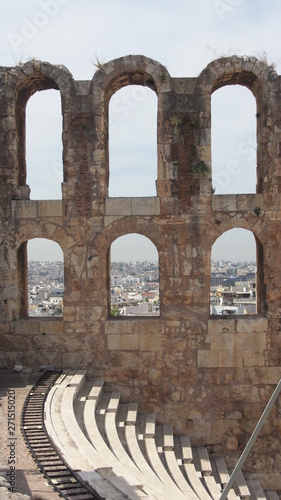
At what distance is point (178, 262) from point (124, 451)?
4.65 meters

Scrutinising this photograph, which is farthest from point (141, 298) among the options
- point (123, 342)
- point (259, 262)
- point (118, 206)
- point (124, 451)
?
point (124, 451)

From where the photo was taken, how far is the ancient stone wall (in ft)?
39.9

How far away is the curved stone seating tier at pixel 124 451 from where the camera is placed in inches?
284

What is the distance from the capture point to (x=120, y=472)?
7359mm

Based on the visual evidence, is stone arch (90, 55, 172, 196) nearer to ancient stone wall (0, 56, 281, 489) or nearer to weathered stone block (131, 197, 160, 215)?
ancient stone wall (0, 56, 281, 489)

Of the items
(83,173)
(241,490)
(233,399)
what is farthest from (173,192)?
(241,490)

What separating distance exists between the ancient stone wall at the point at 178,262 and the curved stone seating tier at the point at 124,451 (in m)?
0.64

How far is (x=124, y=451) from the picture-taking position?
9.01m

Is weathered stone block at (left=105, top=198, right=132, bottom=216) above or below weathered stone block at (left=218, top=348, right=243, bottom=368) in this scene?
above

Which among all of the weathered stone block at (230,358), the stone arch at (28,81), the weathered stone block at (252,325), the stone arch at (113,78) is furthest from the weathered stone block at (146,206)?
the weathered stone block at (230,358)

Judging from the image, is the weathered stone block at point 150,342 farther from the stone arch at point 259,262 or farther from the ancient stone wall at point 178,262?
the stone arch at point 259,262

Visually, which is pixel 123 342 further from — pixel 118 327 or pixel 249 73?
pixel 249 73

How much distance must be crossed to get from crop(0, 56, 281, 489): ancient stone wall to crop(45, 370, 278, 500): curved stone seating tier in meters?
0.64

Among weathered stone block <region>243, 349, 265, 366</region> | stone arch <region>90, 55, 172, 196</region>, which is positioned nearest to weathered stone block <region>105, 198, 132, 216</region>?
stone arch <region>90, 55, 172, 196</region>
